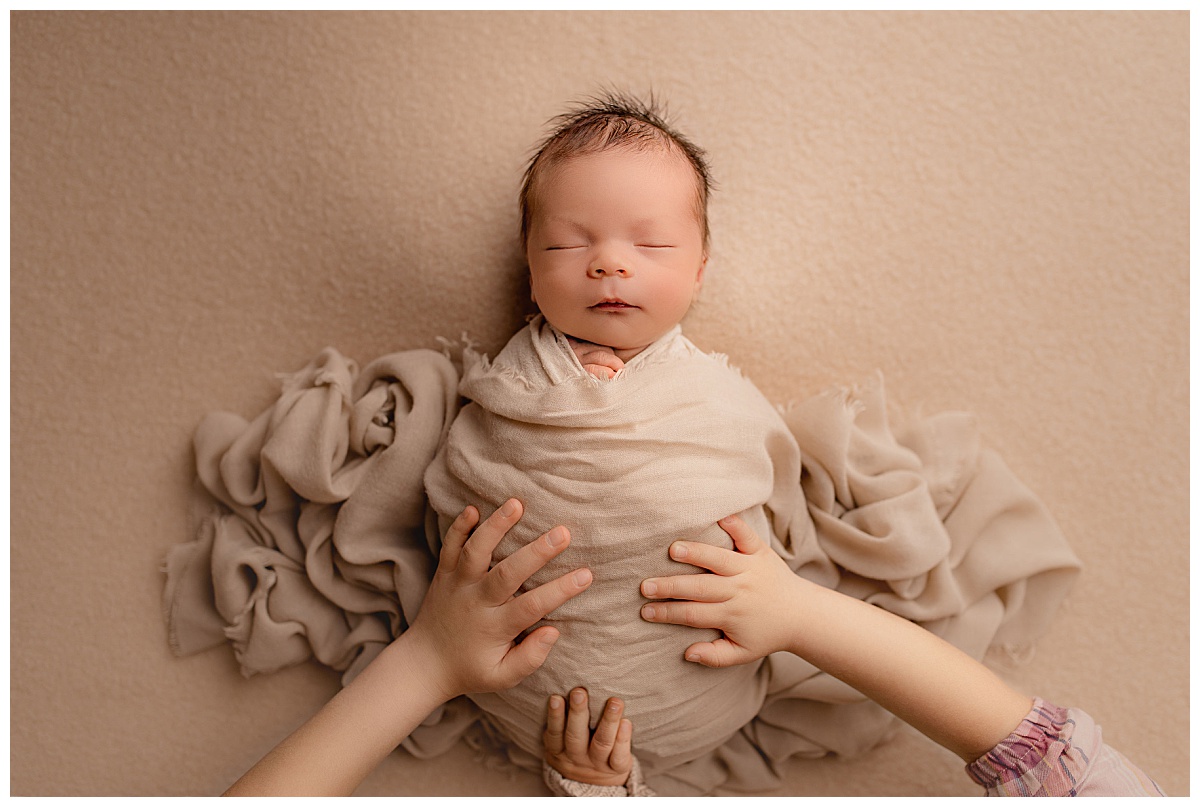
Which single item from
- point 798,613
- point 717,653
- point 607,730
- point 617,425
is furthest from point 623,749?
point 617,425

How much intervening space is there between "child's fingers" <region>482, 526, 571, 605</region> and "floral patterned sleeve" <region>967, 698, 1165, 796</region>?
61 cm

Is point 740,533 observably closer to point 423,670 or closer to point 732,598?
point 732,598

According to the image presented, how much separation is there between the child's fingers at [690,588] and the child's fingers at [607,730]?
15 cm

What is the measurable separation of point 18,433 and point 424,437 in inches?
26.6

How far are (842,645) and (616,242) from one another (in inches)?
22.6

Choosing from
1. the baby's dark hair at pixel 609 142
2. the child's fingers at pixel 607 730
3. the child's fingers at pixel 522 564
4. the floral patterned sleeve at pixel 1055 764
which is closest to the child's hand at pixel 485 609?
the child's fingers at pixel 522 564

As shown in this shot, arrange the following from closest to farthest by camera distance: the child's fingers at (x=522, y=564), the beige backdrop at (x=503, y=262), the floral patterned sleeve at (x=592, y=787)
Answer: the child's fingers at (x=522, y=564) < the floral patterned sleeve at (x=592, y=787) < the beige backdrop at (x=503, y=262)

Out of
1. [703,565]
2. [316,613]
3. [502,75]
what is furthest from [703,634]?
[502,75]

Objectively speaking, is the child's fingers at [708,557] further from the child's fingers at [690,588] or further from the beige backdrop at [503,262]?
the beige backdrop at [503,262]

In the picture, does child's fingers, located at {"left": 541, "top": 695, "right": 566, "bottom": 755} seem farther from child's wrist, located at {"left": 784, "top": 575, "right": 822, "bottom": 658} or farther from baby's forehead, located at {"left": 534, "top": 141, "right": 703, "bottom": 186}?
baby's forehead, located at {"left": 534, "top": 141, "right": 703, "bottom": 186}

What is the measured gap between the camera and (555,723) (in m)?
1.01

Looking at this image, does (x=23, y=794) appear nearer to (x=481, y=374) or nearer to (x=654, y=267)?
(x=481, y=374)

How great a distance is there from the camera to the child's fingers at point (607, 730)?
98cm

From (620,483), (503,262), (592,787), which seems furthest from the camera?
(503,262)
